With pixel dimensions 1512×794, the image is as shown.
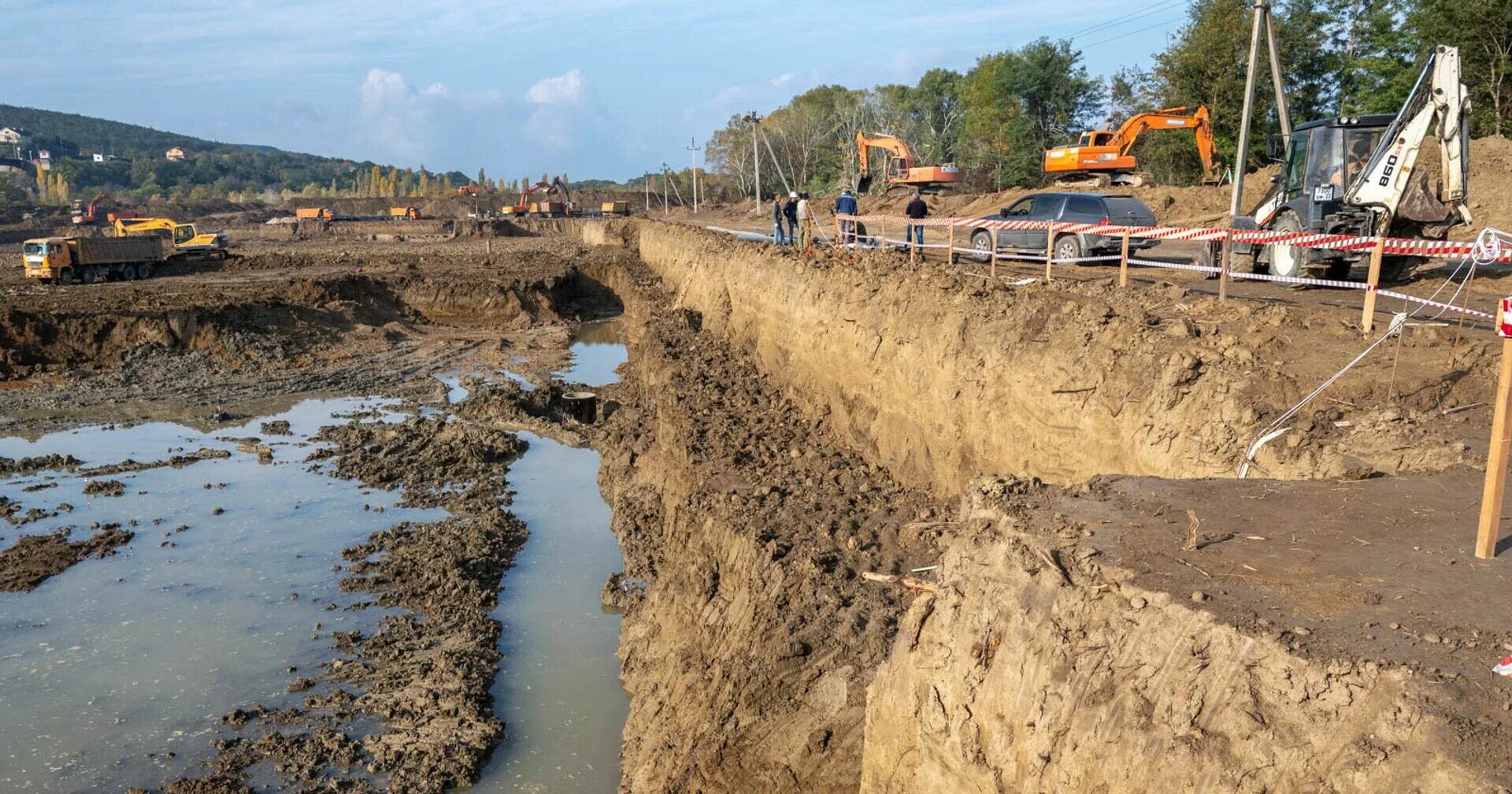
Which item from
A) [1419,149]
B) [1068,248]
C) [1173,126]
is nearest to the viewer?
[1419,149]

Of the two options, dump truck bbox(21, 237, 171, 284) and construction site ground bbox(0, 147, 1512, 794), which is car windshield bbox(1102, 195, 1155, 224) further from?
dump truck bbox(21, 237, 171, 284)

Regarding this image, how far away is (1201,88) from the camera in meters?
37.9

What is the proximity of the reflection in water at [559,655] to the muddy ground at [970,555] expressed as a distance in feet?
0.95

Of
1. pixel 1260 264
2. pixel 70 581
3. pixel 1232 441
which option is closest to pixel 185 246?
pixel 70 581

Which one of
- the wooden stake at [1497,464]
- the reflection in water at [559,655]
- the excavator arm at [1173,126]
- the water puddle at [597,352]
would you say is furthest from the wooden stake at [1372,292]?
the excavator arm at [1173,126]

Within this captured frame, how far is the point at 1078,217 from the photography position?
18656 mm

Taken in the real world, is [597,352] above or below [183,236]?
below

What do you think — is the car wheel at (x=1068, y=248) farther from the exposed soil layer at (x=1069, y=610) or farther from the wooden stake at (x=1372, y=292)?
the wooden stake at (x=1372, y=292)

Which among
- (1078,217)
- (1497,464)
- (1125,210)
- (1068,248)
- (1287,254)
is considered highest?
(1125,210)

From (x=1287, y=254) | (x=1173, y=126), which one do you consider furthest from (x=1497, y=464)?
(x=1173, y=126)

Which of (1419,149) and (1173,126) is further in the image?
(1173,126)

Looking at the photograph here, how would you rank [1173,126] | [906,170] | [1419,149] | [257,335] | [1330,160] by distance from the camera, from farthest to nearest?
[906,170] → [1173,126] → [257,335] → [1330,160] → [1419,149]

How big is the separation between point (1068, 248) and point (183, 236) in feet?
146

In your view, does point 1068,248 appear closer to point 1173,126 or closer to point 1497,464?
point 1173,126
